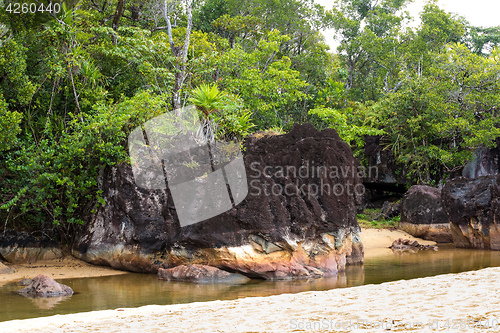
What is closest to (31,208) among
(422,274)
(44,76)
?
(44,76)

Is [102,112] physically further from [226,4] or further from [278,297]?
[226,4]

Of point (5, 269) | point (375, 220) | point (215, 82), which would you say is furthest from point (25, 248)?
point (375, 220)

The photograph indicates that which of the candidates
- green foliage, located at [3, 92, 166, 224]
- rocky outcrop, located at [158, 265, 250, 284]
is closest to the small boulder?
green foliage, located at [3, 92, 166, 224]

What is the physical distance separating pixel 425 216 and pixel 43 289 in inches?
598

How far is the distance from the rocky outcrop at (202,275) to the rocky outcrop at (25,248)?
14.6 feet

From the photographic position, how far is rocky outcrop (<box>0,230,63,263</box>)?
42.1ft

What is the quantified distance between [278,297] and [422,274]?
15.5 feet

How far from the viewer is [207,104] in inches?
502

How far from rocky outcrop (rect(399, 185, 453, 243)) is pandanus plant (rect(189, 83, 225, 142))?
10617 millimetres

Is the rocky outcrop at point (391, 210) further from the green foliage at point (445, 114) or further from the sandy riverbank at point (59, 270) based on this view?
the sandy riverbank at point (59, 270)

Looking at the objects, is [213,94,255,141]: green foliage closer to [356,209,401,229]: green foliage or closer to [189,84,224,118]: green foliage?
[189,84,224,118]: green foliage

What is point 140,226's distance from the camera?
39.9 ft

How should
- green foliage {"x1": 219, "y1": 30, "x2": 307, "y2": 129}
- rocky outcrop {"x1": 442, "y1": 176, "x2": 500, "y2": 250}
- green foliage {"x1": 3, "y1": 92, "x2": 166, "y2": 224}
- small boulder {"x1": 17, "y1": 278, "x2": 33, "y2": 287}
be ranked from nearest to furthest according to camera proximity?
small boulder {"x1": 17, "y1": 278, "x2": 33, "y2": 287}
green foliage {"x1": 3, "y1": 92, "x2": 166, "y2": 224}
rocky outcrop {"x1": 442, "y1": 176, "x2": 500, "y2": 250}
green foliage {"x1": 219, "y1": 30, "x2": 307, "y2": 129}

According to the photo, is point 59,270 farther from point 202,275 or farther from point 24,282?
point 202,275
